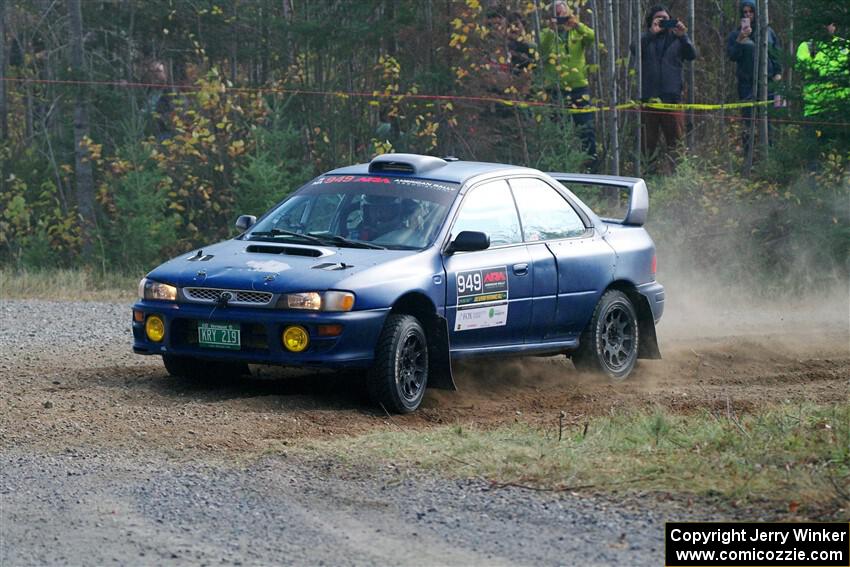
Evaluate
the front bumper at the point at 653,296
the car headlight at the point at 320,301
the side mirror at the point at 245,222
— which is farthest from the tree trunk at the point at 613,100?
the car headlight at the point at 320,301

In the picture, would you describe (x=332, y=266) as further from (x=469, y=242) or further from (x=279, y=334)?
(x=469, y=242)

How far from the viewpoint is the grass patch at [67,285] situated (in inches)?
656

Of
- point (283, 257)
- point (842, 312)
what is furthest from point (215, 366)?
point (842, 312)

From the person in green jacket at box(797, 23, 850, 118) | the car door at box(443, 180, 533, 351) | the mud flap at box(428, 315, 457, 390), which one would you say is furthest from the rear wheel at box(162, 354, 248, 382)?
the person in green jacket at box(797, 23, 850, 118)

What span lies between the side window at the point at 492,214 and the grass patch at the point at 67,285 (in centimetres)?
740

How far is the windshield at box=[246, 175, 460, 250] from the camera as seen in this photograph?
9.58m

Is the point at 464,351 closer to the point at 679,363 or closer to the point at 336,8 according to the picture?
the point at 679,363

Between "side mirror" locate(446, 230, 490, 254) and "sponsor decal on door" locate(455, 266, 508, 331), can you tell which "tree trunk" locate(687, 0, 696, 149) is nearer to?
"sponsor decal on door" locate(455, 266, 508, 331)

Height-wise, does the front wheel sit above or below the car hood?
below

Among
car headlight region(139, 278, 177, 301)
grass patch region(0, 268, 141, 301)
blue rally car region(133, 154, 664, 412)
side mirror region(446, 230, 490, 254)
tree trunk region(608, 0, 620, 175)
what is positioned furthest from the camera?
tree trunk region(608, 0, 620, 175)

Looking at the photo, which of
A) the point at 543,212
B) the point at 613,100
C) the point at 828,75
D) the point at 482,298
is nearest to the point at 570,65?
the point at 613,100

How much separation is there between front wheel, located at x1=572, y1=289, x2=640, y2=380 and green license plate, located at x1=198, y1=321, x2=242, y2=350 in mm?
3010

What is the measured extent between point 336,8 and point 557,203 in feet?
38.9

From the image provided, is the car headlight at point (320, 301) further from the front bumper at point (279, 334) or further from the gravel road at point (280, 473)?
the gravel road at point (280, 473)
